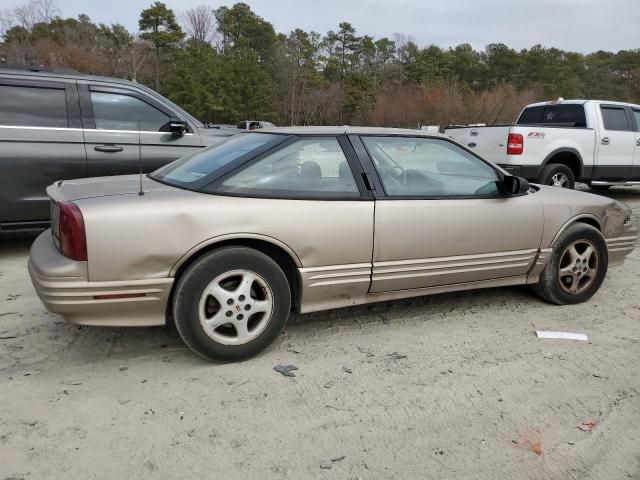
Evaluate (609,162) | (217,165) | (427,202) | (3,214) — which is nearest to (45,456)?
(217,165)

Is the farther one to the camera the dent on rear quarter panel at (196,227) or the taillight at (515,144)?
the taillight at (515,144)

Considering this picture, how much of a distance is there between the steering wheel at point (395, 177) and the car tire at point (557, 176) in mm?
5760

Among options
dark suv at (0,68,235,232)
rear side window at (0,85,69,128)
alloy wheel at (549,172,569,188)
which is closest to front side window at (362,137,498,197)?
dark suv at (0,68,235,232)

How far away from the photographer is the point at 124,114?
5.66 metres

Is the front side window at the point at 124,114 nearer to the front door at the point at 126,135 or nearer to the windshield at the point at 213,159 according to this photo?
the front door at the point at 126,135

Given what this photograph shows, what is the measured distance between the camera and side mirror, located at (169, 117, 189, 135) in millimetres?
5758

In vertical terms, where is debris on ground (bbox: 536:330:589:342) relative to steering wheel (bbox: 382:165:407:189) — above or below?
below

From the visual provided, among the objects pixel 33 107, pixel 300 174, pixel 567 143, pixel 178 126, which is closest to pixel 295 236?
pixel 300 174

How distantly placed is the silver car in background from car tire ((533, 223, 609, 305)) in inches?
0.4

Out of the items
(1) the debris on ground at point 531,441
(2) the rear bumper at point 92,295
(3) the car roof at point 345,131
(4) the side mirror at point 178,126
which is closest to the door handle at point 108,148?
(4) the side mirror at point 178,126

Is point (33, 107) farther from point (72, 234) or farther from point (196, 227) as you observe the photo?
point (196, 227)

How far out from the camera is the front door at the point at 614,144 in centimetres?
946

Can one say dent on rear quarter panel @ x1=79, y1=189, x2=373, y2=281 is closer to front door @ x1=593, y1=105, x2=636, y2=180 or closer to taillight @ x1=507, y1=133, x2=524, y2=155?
taillight @ x1=507, y1=133, x2=524, y2=155

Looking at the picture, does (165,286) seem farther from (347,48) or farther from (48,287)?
(347,48)
